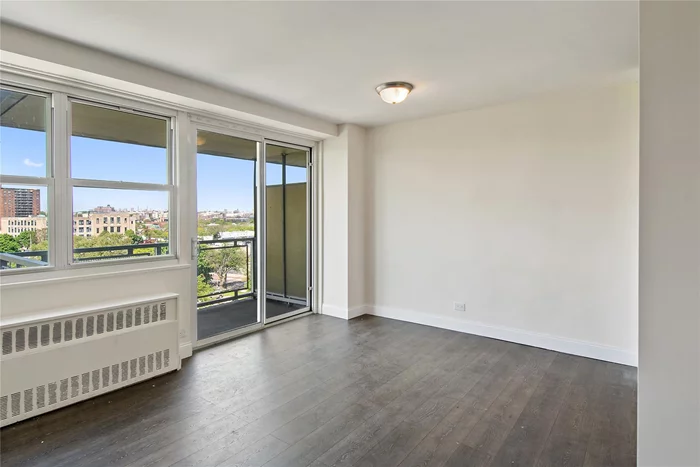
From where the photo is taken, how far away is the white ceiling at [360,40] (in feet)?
6.98

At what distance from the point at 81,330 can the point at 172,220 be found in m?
1.25

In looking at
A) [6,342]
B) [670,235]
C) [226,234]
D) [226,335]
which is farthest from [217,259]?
[670,235]

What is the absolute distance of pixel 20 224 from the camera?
265 centimetres

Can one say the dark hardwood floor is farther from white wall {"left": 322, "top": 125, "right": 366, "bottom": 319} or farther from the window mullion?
white wall {"left": 322, "top": 125, "right": 366, "bottom": 319}

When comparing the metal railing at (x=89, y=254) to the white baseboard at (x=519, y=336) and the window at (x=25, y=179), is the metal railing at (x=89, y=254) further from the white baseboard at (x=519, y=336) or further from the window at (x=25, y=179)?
the white baseboard at (x=519, y=336)

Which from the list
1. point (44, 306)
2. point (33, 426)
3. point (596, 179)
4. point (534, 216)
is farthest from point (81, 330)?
point (596, 179)

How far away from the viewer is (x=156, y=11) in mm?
2145

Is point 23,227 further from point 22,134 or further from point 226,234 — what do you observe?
point 226,234

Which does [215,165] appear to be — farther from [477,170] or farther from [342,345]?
[477,170]

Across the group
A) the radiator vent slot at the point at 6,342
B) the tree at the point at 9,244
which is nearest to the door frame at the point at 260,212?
the tree at the point at 9,244

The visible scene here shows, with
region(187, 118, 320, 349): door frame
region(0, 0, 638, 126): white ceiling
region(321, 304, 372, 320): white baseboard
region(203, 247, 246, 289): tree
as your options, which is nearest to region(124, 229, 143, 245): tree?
region(187, 118, 320, 349): door frame

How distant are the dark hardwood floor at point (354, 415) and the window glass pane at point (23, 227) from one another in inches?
44.6

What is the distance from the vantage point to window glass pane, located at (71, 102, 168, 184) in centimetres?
297

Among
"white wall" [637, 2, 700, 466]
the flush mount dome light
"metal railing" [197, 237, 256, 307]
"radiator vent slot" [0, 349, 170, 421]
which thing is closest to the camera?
"white wall" [637, 2, 700, 466]
